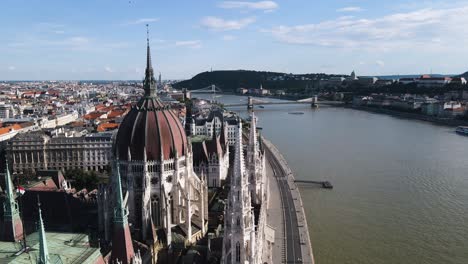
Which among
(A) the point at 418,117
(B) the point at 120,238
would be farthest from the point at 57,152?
(A) the point at 418,117

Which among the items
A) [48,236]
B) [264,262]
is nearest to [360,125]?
[264,262]

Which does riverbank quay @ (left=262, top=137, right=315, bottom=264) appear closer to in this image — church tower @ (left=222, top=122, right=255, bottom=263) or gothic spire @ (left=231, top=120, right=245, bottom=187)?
church tower @ (left=222, top=122, right=255, bottom=263)

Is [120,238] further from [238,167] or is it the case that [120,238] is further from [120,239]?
[238,167]

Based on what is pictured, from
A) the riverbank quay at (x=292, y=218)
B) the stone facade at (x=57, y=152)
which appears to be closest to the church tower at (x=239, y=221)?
the riverbank quay at (x=292, y=218)

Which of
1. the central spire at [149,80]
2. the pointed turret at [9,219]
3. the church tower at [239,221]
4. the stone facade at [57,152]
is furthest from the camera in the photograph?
the stone facade at [57,152]

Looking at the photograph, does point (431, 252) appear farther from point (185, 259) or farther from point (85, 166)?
point (85, 166)

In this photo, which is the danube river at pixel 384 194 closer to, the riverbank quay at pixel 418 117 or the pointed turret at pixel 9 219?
the riverbank quay at pixel 418 117
